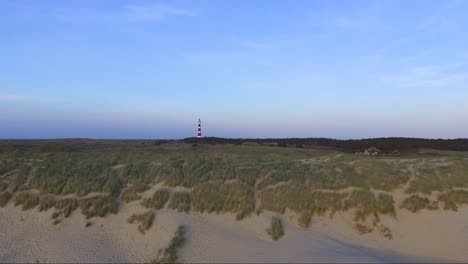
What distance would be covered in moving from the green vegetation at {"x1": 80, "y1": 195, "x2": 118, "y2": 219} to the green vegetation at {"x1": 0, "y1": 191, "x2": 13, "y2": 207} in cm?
280

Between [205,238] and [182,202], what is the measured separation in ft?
8.56

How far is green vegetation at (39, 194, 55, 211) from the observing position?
15591 mm

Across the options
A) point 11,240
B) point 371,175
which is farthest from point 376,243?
point 11,240

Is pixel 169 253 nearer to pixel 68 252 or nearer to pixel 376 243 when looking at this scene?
pixel 68 252

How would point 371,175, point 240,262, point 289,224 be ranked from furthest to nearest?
point 371,175 < point 289,224 < point 240,262

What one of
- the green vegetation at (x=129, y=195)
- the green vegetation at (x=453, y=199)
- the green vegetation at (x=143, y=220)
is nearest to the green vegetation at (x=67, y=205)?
the green vegetation at (x=129, y=195)

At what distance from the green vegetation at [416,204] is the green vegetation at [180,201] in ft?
24.3

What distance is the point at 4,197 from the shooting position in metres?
16.3

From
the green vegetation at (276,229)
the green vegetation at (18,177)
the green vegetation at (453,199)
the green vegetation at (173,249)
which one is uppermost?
the green vegetation at (18,177)

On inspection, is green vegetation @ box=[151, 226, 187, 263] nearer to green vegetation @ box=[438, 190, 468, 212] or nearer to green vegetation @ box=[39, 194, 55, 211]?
green vegetation @ box=[39, 194, 55, 211]

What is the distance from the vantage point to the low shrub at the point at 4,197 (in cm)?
1603

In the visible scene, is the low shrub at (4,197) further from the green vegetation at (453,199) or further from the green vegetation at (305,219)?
the green vegetation at (453,199)

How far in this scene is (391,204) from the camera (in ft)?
52.6

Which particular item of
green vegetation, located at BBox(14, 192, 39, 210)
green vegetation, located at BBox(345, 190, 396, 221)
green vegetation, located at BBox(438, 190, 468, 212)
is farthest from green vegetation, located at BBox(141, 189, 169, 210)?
green vegetation, located at BBox(438, 190, 468, 212)
